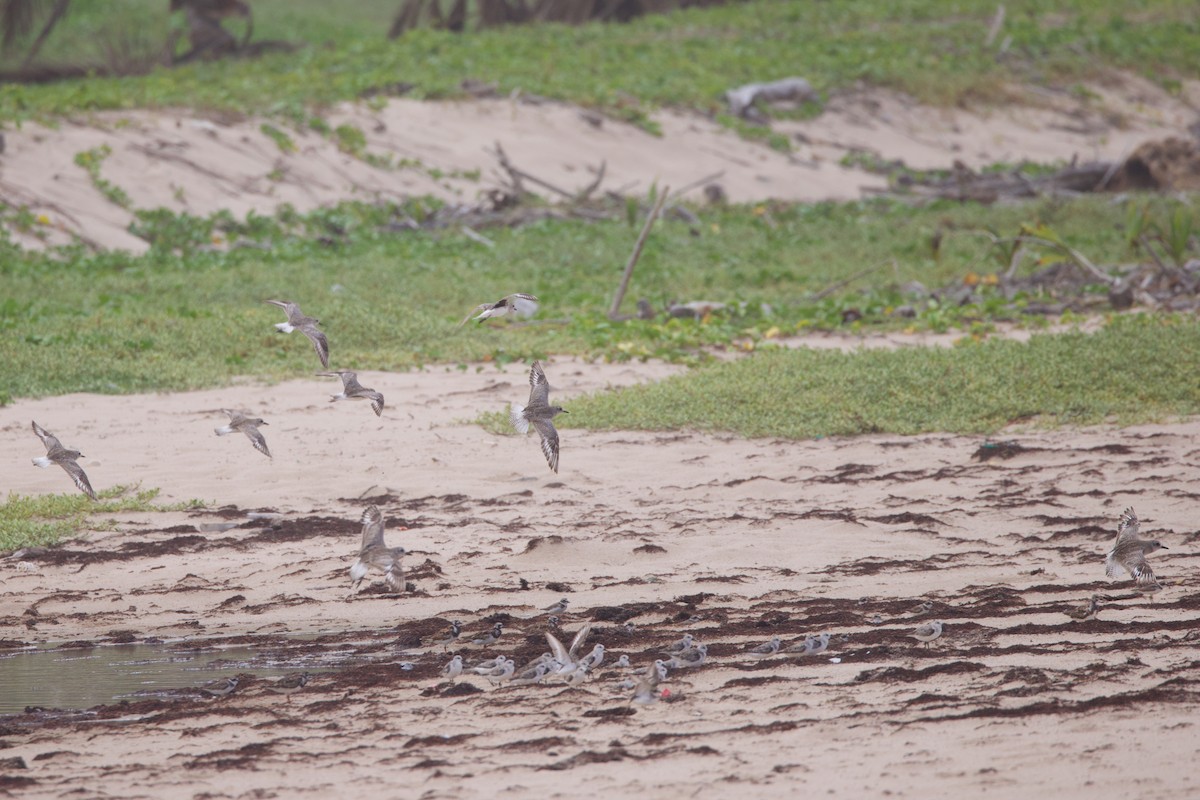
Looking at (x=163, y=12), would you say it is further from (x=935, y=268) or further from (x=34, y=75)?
(x=935, y=268)

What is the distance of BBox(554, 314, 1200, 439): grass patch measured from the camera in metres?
8.09

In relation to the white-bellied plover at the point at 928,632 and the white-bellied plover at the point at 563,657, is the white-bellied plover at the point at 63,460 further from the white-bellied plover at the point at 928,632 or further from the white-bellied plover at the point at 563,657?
the white-bellied plover at the point at 928,632

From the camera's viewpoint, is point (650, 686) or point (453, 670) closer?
point (650, 686)

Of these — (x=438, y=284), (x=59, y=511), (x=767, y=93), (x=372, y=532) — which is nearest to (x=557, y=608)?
(x=372, y=532)

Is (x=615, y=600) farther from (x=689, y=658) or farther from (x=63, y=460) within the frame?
(x=63, y=460)

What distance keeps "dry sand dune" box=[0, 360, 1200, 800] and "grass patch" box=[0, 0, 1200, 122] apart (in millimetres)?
8871

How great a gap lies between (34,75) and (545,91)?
9.73m

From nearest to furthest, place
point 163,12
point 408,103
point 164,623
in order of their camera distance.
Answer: point 164,623 < point 408,103 < point 163,12

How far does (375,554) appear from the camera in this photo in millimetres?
5141

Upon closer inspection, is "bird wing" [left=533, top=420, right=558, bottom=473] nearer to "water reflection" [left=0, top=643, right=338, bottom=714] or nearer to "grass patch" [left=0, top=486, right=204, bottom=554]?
"water reflection" [left=0, top=643, right=338, bottom=714]

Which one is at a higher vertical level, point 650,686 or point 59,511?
point 650,686

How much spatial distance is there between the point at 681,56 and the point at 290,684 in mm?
19256

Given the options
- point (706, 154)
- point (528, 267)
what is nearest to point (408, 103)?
point (706, 154)

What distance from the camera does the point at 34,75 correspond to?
23391 millimetres
